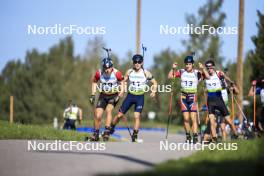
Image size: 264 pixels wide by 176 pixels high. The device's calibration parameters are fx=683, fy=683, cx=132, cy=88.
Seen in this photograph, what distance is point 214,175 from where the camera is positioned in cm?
843

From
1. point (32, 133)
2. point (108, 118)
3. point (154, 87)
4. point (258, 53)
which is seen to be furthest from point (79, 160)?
point (258, 53)

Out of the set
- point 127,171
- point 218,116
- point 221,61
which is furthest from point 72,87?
point 127,171

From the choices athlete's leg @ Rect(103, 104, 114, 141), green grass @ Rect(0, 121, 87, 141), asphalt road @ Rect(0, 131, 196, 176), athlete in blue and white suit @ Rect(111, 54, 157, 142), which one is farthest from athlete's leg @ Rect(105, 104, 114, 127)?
asphalt road @ Rect(0, 131, 196, 176)

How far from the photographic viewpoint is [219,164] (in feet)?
32.8

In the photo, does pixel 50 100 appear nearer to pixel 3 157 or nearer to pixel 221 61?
pixel 221 61

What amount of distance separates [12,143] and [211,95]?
218 inches

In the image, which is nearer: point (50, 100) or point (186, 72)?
point (186, 72)

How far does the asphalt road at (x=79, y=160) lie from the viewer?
1006cm

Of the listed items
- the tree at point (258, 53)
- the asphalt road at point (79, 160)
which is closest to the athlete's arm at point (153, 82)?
the asphalt road at point (79, 160)

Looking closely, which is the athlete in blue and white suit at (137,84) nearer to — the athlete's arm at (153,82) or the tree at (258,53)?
the athlete's arm at (153,82)

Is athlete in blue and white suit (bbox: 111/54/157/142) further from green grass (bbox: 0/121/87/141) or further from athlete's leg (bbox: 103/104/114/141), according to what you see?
green grass (bbox: 0/121/87/141)

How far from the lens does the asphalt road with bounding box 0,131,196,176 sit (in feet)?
33.0

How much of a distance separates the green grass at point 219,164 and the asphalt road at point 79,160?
559mm

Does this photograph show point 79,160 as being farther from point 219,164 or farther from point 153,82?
point 153,82
